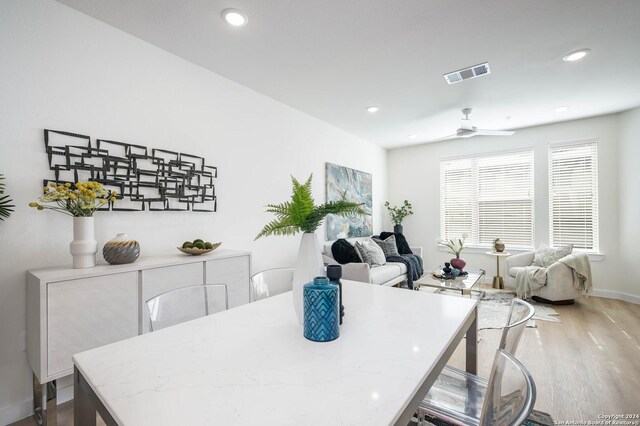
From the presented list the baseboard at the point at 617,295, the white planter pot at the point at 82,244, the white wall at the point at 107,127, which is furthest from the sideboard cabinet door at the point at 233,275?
the baseboard at the point at 617,295

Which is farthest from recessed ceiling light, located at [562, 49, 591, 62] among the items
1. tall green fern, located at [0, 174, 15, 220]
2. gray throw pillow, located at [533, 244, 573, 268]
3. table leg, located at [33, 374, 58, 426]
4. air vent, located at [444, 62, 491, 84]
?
table leg, located at [33, 374, 58, 426]

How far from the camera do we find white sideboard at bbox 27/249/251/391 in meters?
1.59

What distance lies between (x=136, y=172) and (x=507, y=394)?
103 inches

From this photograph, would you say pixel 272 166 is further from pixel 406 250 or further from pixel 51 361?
pixel 406 250

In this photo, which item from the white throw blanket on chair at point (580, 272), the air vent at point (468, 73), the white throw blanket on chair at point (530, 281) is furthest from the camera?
the white throw blanket on chair at point (530, 281)

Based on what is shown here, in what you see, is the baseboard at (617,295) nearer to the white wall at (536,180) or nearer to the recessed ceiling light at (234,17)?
the white wall at (536,180)

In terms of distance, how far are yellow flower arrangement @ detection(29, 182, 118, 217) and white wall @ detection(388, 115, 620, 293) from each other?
17.6 ft

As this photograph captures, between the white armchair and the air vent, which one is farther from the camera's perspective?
Result: the white armchair

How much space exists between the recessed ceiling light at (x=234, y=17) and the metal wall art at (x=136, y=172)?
116cm

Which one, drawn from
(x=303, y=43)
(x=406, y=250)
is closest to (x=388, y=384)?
(x=303, y=43)

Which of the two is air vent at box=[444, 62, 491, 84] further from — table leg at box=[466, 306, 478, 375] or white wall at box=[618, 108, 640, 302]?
white wall at box=[618, 108, 640, 302]

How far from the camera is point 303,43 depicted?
2469mm

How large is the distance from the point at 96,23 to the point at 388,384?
2.93m

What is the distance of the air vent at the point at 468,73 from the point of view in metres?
2.88
